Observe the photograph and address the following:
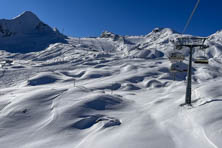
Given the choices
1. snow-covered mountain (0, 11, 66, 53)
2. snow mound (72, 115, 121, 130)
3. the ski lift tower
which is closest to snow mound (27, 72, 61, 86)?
snow mound (72, 115, 121, 130)

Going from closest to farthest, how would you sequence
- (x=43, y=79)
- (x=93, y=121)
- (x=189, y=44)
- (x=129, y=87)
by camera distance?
1. (x=93, y=121)
2. (x=189, y=44)
3. (x=129, y=87)
4. (x=43, y=79)

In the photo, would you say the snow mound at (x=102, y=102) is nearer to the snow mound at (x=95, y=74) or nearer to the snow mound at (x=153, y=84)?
the snow mound at (x=153, y=84)

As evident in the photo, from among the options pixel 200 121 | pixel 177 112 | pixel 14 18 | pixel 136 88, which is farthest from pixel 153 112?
pixel 14 18

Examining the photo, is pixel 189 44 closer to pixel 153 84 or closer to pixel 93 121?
pixel 93 121

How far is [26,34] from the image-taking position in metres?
106

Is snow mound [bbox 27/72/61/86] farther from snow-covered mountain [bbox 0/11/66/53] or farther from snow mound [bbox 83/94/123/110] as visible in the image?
snow-covered mountain [bbox 0/11/66/53]

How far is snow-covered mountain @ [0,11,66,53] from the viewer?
90.8 meters

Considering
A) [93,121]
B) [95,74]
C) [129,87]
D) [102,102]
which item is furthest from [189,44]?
[95,74]

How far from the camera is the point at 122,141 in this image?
7.64 meters

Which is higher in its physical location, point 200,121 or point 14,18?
point 14,18

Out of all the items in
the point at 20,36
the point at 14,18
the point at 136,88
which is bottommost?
the point at 136,88

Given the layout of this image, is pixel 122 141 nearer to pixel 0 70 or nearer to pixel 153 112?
pixel 153 112

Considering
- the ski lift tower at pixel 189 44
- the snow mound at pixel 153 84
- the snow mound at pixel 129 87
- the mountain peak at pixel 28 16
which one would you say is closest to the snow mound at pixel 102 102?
the ski lift tower at pixel 189 44

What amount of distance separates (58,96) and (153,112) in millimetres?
6994
